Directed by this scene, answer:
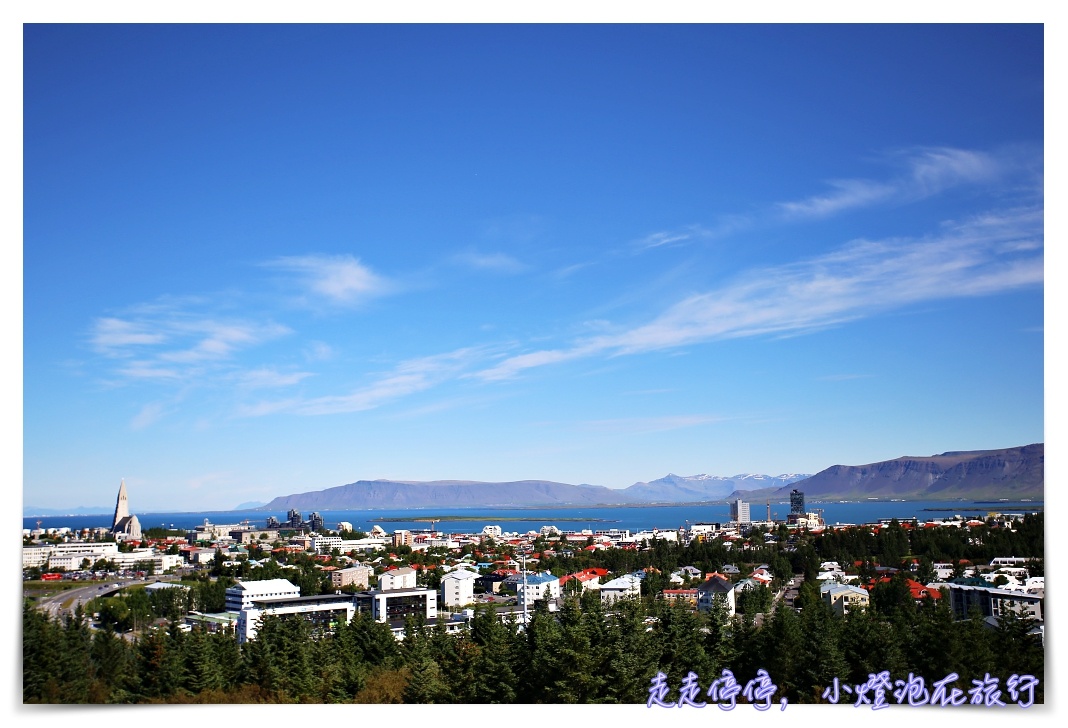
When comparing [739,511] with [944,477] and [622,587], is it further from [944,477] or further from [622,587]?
[622,587]

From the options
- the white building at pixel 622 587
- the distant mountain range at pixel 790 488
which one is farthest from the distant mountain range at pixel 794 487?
the white building at pixel 622 587

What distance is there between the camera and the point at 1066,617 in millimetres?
3922

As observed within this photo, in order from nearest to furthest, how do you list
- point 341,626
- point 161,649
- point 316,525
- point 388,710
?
point 388,710 < point 161,649 < point 341,626 < point 316,525

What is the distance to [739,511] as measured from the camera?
24000 millimetres

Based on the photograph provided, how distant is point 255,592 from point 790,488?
11795mm

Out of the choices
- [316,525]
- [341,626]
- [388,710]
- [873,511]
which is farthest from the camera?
[316,525]

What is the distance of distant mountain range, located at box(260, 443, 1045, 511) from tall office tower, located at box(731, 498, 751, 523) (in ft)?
1.15

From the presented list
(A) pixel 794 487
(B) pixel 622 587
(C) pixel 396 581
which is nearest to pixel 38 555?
(C) pixel 396 581

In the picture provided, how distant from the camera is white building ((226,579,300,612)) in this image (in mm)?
8602
